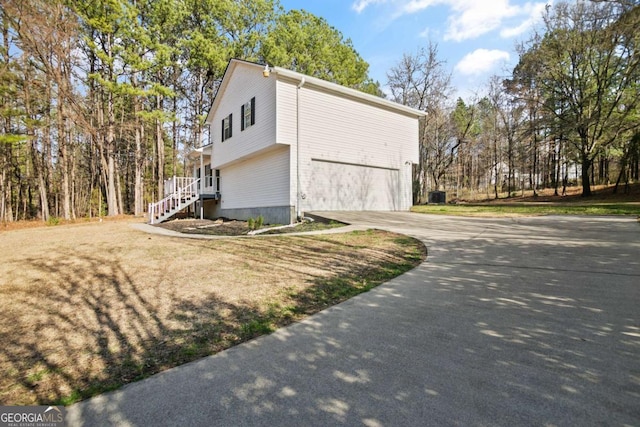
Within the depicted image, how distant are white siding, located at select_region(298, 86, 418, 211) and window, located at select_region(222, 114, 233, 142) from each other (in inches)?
216

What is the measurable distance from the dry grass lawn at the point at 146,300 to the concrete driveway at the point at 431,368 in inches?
14.5

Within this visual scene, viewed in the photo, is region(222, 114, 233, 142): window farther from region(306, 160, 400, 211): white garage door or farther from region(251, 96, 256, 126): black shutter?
region(306, 160, 400, 211): white garage door

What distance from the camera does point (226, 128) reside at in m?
16.7

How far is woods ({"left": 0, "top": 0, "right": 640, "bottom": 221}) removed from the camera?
1648 centimetres

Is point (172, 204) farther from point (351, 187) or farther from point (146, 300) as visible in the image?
point (146, 300)

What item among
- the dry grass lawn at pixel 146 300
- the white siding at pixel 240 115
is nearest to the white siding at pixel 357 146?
the white siding at pixel 240 115

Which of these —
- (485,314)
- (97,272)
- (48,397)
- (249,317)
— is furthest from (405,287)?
(97,272)

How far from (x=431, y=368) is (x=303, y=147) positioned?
430 inches

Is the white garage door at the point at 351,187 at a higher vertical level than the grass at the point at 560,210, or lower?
higher

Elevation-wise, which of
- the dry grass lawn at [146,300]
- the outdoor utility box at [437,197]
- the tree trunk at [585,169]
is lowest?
the dry grass lawn at [146,300]

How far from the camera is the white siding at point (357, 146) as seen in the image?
12.7 m

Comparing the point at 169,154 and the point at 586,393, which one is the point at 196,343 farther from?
the point at 169,154

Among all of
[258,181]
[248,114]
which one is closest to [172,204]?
[258,181]

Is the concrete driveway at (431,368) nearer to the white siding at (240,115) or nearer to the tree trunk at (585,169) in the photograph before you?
the white siding at (240,115)
